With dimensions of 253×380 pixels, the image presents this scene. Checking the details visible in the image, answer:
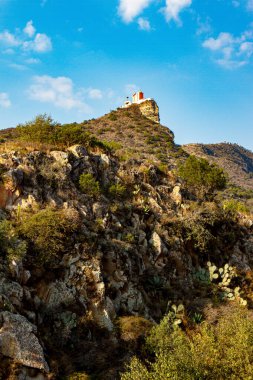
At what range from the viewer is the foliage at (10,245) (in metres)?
12.9

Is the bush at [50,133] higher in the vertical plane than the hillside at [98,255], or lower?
higher

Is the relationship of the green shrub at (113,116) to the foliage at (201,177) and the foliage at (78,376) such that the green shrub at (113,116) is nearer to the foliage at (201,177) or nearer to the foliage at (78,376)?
the foliage at (201,177)

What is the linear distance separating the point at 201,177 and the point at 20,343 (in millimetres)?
21836

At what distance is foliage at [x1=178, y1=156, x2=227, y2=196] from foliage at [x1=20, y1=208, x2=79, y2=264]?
15659 mm

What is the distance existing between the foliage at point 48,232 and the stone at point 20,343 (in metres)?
3.61

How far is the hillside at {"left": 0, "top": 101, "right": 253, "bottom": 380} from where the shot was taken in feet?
38.7

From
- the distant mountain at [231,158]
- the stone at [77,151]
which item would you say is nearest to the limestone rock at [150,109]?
the distant mountain at [231,158]

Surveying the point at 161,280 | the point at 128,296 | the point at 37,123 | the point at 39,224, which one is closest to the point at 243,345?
the point at 128,296

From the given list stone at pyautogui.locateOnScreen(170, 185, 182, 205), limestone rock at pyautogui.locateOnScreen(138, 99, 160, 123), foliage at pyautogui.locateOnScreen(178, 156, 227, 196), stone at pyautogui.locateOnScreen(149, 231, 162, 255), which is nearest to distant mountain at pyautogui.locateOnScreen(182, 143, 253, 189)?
limestone rock at pyautogui.locateOnScreen(138, 99, 160, 123)

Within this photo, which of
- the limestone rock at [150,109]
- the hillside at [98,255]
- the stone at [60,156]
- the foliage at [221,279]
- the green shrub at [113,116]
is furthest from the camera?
the limestone rock at [150,109]

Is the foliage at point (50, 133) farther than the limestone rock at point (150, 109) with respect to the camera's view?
No

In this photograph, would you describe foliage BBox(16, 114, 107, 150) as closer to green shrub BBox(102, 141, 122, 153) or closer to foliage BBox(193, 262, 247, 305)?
green shrub BBox(102, 141, 122, 153)

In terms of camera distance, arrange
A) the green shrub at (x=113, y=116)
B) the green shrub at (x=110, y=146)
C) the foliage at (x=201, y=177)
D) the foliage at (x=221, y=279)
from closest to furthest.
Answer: the foliage at (x=221, y=279) → the green shrub at (x=110, y=146) → the foliage at (x=201, y=177) → the green shrub at (x=113, y=116)

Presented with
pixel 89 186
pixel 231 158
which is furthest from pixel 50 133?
pixel 231 158
